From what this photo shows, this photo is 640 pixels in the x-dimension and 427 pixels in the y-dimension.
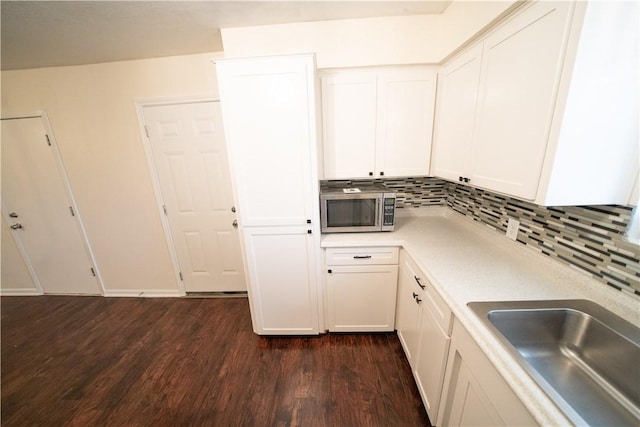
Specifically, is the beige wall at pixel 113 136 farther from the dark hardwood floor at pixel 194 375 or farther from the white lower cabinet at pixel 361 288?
the white lower cabinet at pixel 361 288

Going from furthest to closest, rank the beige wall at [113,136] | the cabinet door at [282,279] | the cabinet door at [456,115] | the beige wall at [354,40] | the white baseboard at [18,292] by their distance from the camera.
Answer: the white baseboard at [18,292], the beige wall at [113,136], the cabinet door at [282,279], the beige wall at [354,40], the cabinet door at [456,115]

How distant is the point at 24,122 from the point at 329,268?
3430 mm

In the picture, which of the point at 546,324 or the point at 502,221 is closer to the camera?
the point at 546,324

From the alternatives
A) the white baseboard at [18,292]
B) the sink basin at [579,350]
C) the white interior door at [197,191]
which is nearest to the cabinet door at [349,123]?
the white interior door at [197,191]

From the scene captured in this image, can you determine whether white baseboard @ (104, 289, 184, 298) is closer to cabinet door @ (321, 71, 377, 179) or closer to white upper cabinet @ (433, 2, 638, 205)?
cabinet door @ (321, 71, 377, 179)

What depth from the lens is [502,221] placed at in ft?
4.87

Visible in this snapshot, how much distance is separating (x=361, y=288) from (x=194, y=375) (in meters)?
1.43

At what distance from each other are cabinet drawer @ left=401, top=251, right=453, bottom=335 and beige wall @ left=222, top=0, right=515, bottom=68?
150 cm

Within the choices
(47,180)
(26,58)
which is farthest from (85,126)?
(47,180)

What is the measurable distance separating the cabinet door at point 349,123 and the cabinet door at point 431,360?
3.73 ft

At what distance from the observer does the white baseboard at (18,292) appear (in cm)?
274

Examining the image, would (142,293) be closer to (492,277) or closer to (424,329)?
(424,329)

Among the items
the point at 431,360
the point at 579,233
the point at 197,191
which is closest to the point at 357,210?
the point at 431,360

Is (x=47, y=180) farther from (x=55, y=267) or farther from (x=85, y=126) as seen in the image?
(x=55, y=267)
